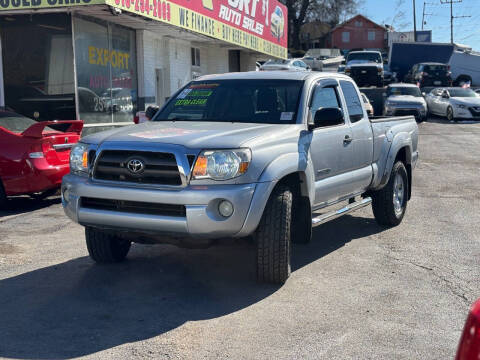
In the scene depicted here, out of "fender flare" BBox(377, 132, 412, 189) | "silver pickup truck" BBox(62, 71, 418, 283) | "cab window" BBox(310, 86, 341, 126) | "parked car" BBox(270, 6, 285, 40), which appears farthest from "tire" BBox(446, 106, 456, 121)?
"cab window" BBox(310, 86, 341, 126)

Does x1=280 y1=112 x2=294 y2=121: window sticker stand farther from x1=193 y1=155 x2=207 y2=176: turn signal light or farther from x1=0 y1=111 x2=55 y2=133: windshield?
x1=0 y1=111 x2=55 y2=133: windshield

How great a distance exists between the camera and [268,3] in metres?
27.0

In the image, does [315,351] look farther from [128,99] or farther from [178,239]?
[128,99]

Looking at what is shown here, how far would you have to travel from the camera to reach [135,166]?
5102mm

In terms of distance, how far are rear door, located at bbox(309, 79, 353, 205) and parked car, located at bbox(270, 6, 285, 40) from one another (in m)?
22.3

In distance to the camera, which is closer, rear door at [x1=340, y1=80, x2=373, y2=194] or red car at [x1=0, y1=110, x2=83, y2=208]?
rear door at [x1=340, y1=80, x2=373, y2=194]

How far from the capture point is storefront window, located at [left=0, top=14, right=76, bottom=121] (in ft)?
46.2

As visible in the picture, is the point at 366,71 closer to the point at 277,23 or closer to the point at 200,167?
the point at 277,23

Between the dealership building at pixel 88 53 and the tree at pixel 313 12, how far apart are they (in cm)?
5490

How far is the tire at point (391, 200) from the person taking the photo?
7875 millimetres

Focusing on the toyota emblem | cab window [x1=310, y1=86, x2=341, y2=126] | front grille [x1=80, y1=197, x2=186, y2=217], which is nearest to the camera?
front grille [x1=80, y1=197, x2=186, y2=217]

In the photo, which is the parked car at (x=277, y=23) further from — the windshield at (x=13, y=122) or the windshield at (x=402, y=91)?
the windshield at (x=13, y=122)

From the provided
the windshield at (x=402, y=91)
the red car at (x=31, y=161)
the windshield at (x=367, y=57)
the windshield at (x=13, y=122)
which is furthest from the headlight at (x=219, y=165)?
the windshield at (x=367, y=57)

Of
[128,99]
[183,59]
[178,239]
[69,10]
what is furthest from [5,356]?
[183,59]
